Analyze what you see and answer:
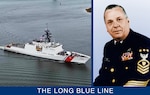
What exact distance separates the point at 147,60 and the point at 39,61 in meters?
1.02

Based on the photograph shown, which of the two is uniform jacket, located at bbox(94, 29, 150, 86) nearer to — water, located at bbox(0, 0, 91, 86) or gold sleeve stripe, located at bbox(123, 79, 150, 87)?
gold sleeve stripe, located at bbox(123, 79, 150, 87)

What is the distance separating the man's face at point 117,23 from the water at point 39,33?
26 centimetres

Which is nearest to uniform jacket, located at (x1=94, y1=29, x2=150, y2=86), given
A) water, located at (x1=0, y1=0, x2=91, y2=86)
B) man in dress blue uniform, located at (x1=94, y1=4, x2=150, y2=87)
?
man in dress blue uniform, located at (x1=94, y1=4, x2=150, y2=87)

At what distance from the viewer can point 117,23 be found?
12.0 ft

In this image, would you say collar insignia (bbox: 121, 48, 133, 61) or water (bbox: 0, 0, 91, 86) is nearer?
collar insignia (bbox: 121, 48, 133, 61)

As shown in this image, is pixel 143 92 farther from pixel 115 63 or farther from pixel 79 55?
pixel 79 55

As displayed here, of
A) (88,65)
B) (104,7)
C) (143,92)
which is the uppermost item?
(104,7)

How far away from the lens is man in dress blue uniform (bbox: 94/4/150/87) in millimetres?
3623

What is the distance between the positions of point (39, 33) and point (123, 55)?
0.83 metres

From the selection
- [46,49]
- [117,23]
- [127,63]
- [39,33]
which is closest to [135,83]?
[127,63]

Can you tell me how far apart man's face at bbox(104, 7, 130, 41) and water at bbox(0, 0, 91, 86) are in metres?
0.26

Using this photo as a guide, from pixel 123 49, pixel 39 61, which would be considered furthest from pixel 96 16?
pixel 39 61

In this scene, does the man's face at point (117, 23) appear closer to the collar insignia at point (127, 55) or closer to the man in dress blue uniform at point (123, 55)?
the man in dress blue uniform at point (123, 55)

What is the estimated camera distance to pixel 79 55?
3.78 meters
